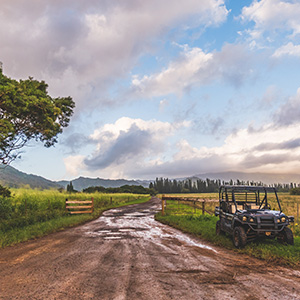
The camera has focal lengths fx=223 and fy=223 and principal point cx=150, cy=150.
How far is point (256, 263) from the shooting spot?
680cm

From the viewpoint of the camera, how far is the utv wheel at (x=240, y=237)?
8133 mm

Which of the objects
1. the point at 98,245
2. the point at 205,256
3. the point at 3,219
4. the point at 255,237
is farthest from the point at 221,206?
the point at 3,219

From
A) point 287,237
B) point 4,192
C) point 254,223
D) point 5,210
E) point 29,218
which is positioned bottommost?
point 29,218

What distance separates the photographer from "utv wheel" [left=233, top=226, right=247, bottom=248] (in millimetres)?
8133

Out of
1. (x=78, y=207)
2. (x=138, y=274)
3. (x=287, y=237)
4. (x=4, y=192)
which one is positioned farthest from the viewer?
(x=78, y=207)

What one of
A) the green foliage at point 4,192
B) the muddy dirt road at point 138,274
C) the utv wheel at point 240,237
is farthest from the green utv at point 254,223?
the green foliage at point 4,192

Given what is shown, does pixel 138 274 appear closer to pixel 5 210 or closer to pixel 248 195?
pixel 248 195

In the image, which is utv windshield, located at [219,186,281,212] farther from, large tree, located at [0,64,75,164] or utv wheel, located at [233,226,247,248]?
large tree, located at [0,64,75,164]

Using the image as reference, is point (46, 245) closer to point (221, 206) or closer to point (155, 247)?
point (155, 247)

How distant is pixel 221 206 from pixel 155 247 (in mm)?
3885

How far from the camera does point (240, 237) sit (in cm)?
820

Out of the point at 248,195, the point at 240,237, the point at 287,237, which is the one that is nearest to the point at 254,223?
the point at 240,237

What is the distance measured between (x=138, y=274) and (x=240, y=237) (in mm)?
4432

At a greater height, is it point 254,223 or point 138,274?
point 254,223
